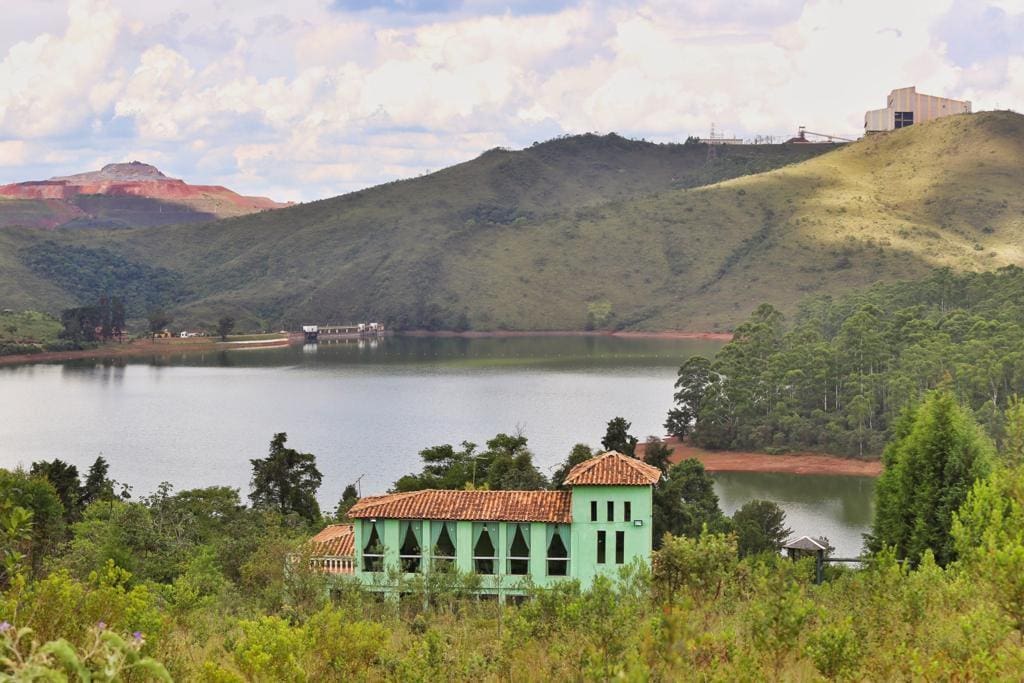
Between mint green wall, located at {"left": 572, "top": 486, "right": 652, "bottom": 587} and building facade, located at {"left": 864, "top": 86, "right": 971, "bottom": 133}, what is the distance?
17347 cm

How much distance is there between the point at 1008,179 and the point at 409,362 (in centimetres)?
8398

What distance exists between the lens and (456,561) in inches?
876

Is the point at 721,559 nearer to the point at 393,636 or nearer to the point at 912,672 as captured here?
the point at 393,636

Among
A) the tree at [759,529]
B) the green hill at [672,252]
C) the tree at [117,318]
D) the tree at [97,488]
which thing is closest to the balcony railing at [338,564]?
the tree at [759,529]

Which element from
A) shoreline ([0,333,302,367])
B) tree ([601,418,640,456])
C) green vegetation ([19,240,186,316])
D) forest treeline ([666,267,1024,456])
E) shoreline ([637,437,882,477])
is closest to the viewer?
tree ([601,418,640,456])

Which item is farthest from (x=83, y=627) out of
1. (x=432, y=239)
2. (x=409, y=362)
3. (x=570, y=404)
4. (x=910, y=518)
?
(x=432, y=239)

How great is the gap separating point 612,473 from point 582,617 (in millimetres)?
10868

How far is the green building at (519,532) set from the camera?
2261 centimetres

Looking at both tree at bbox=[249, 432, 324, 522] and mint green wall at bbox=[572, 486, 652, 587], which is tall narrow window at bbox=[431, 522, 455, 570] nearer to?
mint green wall at bbox=[572, 486, 652, 587]

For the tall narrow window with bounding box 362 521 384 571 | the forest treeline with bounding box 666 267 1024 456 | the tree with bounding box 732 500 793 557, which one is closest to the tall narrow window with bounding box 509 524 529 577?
the tall narrow window with bounding box 362 521 384 571

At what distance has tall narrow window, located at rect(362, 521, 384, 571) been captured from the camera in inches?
893

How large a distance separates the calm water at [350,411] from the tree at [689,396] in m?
1.48

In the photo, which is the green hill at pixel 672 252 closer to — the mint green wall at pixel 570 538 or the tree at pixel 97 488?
the tree at pixel 97 488

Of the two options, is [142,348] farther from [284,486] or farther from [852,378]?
[284,486]
